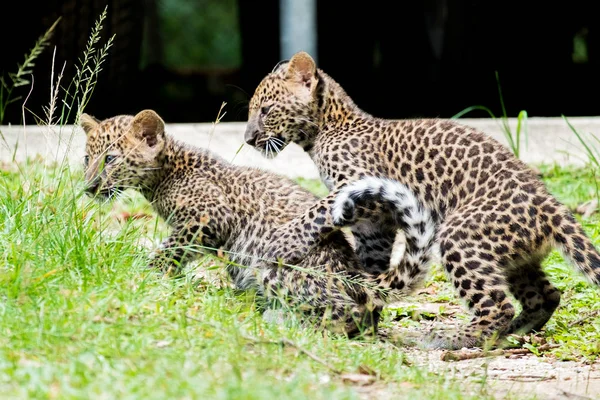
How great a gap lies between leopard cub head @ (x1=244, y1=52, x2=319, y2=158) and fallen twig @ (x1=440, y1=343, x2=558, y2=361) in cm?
197

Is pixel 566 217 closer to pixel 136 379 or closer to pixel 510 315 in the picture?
pixel 510 315

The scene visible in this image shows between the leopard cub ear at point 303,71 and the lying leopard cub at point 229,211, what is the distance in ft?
2.17

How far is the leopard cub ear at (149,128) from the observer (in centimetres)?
647

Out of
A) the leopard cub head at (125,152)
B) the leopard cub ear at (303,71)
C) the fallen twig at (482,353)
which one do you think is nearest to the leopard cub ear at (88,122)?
the leopard cub head at (125,152)

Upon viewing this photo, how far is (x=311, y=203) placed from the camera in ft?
21.1

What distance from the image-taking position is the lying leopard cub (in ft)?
18.9

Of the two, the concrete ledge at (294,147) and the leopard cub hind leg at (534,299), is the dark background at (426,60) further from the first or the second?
the leopard cub hind leg at (534,299)

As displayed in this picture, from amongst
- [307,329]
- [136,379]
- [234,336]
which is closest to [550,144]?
[307,329]

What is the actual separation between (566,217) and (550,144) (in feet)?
14.8

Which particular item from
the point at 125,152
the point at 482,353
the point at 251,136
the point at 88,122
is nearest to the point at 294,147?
the point at 251,136

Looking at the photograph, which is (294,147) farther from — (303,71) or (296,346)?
(296,346)

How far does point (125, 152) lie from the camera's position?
21.3 ft

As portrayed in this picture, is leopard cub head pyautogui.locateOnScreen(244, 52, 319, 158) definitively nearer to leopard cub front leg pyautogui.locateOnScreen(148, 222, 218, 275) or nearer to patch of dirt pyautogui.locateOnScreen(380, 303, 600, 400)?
leopard cub front leg pyautogui.locateOnScreen(148, 222, 218, 275)

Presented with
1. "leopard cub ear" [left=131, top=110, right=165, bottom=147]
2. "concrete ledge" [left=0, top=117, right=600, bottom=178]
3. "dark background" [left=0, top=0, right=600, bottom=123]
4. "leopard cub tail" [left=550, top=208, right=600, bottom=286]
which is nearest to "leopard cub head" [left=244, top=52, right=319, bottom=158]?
"leopard cub ear" [left=131, top=110, right=165, bottom=147]
